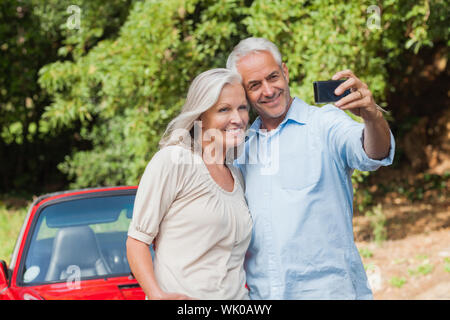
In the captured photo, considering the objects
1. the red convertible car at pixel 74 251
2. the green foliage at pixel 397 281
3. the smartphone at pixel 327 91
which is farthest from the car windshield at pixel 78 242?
the green foliage at pixel 397 281

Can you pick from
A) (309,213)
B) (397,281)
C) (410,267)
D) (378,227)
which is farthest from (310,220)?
(378,227)

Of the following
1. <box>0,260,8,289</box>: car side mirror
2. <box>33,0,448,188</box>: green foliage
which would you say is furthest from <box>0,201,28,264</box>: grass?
<box>0,260,8,289</box>: car side mirror

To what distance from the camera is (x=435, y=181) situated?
460 inches

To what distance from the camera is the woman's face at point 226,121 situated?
7.95 feet

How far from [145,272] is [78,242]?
187 centimetres

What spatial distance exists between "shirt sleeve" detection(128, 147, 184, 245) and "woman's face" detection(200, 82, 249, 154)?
0.28 meters

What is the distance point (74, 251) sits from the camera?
3.85 m

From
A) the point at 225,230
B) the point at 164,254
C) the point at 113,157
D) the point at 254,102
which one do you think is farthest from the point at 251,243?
the point at 113,157

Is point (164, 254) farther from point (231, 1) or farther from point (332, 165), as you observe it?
point (231, 1)

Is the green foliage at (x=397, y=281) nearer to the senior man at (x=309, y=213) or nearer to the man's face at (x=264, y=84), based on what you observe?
the senior man at (x=309, y=213)

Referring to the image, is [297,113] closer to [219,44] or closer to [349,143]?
[349,143]

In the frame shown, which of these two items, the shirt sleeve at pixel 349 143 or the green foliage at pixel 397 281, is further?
the green foliage at pixel 397 281
